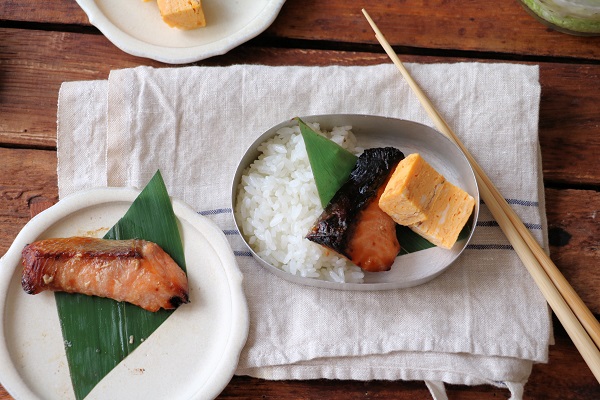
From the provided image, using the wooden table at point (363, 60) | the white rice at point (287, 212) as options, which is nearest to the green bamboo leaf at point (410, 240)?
the white rice at point (287, 212)

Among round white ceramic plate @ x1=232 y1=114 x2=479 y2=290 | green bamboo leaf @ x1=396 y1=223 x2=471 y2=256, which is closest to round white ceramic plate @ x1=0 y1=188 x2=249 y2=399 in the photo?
round white ceramic plate @ x1=232 y1=114 x2=479 y2=290

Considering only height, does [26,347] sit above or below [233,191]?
below

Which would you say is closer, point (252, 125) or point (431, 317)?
point (431, 317)

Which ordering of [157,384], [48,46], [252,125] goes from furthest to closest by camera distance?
[48,46] → [252,125] → [157,384]

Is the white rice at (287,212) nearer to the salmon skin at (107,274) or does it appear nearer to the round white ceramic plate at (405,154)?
the round white ceramic plate at (405,154)

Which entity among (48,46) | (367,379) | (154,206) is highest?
(48,46)

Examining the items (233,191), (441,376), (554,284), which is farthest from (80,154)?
(554,284)

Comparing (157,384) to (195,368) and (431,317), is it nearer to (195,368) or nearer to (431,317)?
(195,368)

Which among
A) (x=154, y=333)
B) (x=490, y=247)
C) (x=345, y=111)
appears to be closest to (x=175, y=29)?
(x=345, y=111)
